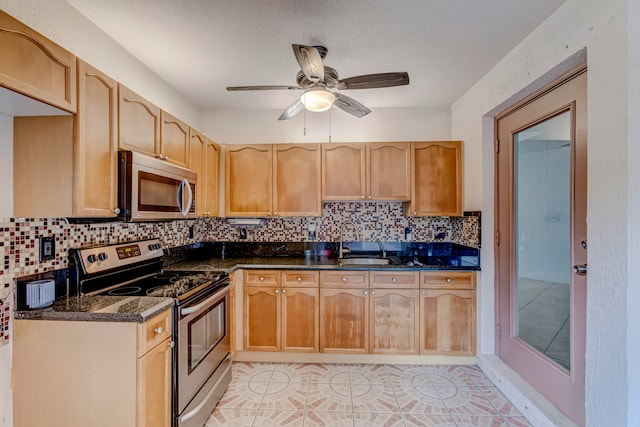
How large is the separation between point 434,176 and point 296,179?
1366mm

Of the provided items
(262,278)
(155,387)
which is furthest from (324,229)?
(155,387)

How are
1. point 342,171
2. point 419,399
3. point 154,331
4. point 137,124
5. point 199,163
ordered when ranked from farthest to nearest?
point 342,171 < point 199,163 < point 419,399 < point 137,124 < point 154,331

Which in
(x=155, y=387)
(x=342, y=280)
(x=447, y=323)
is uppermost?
(x=342, y=280)

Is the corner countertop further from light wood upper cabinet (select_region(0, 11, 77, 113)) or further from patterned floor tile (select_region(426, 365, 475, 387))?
light wood upper cabinet (select_region(0, 11, 77, 113))

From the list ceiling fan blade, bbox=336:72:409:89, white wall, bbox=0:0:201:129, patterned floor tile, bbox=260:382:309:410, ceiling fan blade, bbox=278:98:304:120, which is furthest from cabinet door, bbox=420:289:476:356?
white wall, bbox=0:0:201:129

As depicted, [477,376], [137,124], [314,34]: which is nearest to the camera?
[137,124]

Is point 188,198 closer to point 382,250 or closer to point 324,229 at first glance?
point 324,229

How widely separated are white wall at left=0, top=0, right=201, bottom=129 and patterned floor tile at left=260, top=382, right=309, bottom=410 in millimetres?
2502

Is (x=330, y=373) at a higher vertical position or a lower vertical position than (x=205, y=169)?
lower

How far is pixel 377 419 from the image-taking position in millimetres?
1966

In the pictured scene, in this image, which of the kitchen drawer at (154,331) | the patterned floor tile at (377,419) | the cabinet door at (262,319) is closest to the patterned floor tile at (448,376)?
the patterned floor tile at (377,419)

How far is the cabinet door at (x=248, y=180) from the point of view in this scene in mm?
2992

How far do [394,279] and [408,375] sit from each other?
79 cm

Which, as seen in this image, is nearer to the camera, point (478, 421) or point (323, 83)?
point (478, 421)
